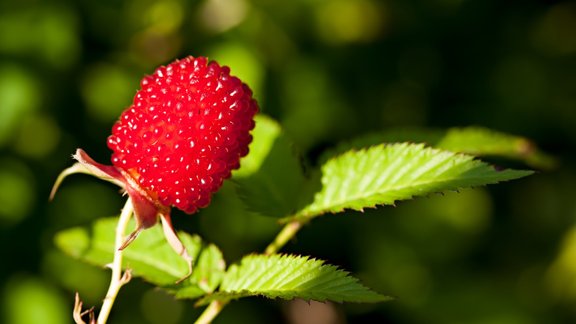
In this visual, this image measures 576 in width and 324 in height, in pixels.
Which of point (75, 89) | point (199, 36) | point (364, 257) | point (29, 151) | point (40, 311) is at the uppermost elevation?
point (199, 36)

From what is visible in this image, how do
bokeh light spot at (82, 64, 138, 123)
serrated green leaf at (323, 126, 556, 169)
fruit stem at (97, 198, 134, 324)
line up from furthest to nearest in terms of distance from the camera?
1. bokeh light spot at (82, 64, 138, 123)
2. serrated green leaf at (323, 126, 556, 169)
3. fruit stem at (97, 198, 134, 324)

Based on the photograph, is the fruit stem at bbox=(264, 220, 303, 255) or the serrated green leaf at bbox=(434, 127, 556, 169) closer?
the fruit stem at bbox=(264, 220, 303, 255)

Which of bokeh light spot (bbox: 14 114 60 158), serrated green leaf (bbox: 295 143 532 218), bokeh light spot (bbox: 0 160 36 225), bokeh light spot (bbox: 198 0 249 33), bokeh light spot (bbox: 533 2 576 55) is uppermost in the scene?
bokeh light spot (bbox: 533 2 576 55)

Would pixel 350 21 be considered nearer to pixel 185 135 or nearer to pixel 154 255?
pixel 154 255

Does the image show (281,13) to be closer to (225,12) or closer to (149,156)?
(225,12)

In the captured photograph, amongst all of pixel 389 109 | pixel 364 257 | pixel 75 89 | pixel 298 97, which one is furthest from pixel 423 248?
pixel 75 89

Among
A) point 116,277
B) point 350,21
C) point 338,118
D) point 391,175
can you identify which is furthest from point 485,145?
point 350,21

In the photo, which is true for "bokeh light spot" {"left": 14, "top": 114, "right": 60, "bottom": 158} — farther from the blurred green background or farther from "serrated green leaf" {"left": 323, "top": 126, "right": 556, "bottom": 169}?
"serrated green leaf" {"left": 323, "top": 126, "right": 556, "bottom": 169}

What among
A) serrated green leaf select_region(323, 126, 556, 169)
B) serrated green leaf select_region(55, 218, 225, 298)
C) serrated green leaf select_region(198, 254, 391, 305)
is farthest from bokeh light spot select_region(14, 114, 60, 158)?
serrated green leaf select_region(198, 254, 391, 305)
